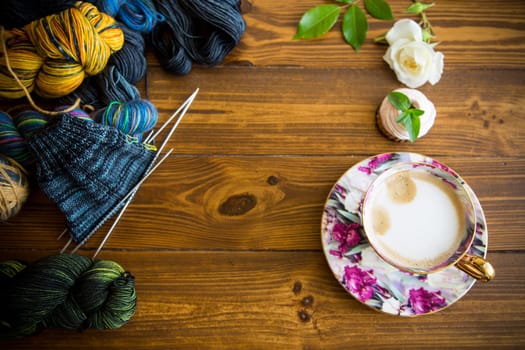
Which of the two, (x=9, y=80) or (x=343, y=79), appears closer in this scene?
(x=9, y=80)

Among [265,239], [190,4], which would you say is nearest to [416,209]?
[265,239]

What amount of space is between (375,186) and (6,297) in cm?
59

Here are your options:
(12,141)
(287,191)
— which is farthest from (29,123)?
(287,191)

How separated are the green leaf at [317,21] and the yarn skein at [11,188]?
540 mm

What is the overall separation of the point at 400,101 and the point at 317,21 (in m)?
0.22

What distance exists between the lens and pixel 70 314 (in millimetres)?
634

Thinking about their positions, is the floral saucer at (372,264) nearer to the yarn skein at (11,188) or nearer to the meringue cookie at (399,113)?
the meringue cookie at (399,113)

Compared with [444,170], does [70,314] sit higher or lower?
lower

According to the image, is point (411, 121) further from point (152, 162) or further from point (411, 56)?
point (152, 162)

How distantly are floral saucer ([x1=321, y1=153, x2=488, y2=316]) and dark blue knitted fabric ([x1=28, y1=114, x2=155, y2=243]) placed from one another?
350mm

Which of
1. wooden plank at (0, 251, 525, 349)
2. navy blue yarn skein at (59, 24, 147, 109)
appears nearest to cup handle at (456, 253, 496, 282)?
wooden plank at (0, 251, 525, 349)

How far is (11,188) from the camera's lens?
0.66m

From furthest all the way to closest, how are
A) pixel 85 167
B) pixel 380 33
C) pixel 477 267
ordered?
1. pixel 380 33
2. pixel 85 167
3. pixel 477 267

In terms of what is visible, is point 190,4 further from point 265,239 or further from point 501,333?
point 501,333
